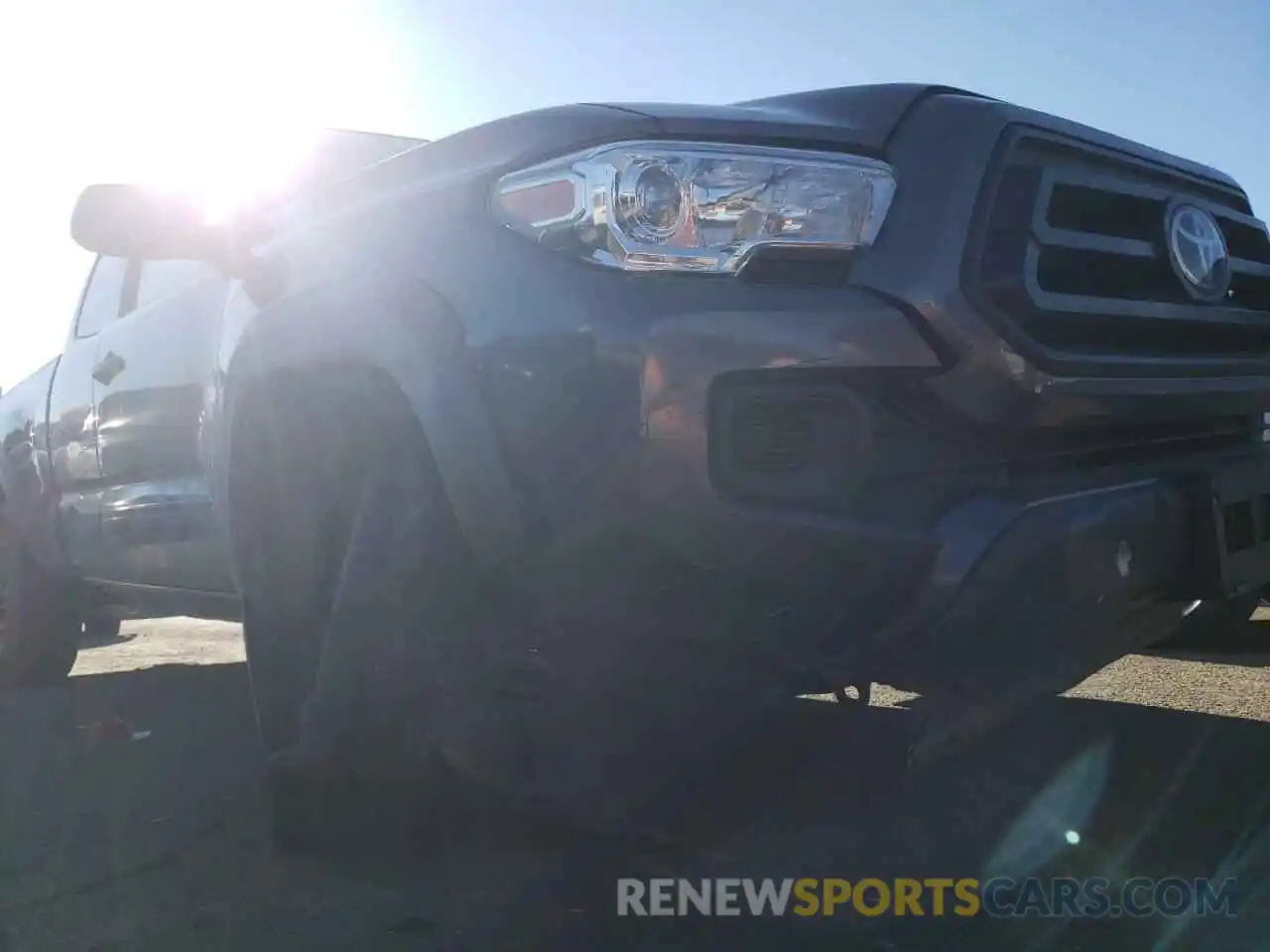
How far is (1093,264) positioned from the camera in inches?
95.0

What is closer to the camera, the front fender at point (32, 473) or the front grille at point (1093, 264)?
the front grille at point (1093, 264)

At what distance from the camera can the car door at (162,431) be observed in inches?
141

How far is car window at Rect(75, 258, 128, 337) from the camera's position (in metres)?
5.04

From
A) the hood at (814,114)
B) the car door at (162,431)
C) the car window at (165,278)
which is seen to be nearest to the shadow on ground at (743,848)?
the car door at (162,431)

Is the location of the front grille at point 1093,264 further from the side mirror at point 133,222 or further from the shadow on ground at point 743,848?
the side mirror at point 133,222

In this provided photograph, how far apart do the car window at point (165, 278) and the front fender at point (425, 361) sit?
1104 millimetres

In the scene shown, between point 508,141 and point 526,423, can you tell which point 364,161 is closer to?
point 508,141

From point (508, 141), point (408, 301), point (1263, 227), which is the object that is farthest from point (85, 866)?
point (1263, 227)

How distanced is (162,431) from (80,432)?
104cm

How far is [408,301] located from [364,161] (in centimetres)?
192

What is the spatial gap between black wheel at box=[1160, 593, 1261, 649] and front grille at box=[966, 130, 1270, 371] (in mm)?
561

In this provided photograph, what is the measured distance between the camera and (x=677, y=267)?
2010 millimetres

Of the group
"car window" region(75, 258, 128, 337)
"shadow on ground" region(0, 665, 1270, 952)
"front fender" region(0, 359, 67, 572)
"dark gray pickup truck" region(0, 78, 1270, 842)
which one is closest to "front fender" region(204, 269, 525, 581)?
"dark gray pickup truck" region(0, 78, 1270, 842)

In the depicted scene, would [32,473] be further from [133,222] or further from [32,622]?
[133,222]
